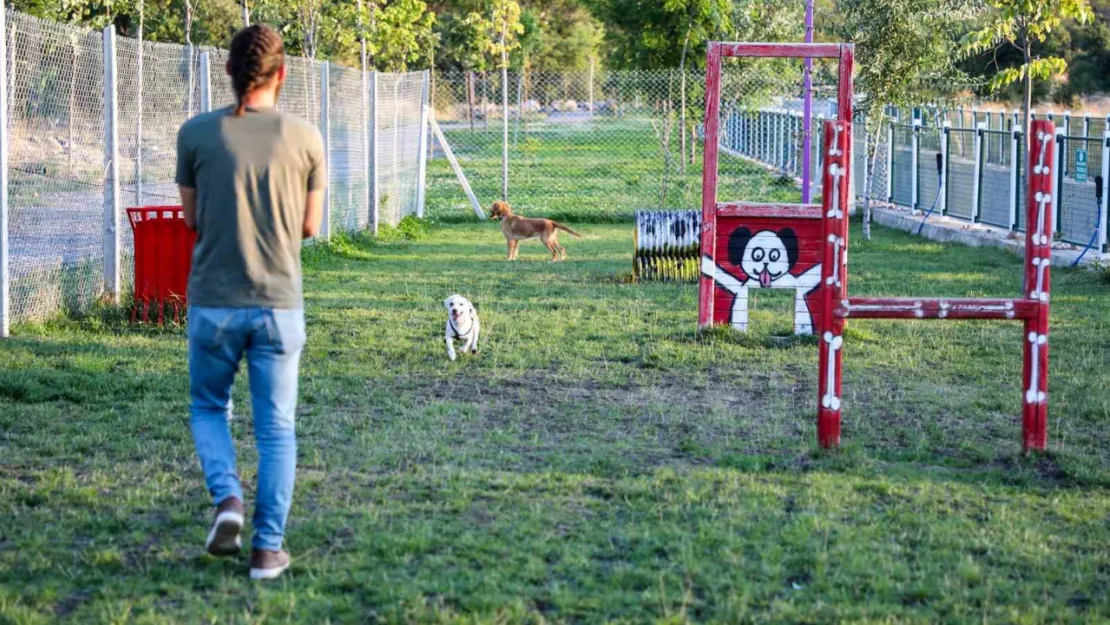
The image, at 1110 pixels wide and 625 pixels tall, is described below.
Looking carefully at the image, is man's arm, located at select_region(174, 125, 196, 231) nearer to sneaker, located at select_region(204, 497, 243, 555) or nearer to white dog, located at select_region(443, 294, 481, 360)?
sneaker, located at select_region(204, 497, 243, 555)

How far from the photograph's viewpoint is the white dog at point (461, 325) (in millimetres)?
9227

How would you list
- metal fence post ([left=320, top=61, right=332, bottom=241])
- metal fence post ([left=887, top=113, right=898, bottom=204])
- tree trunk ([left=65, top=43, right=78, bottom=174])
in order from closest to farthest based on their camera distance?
1. tree trunk ([left=65, top=43, right=78, bottom=174])
2. metal fence post ([left=320, top=61, right=332, bottom=241])
3. metal fence post ([left=887, top=113, right=898, bottom=204])

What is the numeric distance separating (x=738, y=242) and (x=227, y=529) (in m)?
6.32

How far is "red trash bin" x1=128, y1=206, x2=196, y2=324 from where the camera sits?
10453 millimetres

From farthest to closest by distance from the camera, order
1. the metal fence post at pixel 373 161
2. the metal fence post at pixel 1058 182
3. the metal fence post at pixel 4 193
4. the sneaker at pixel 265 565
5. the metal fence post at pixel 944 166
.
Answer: the metal fence post at pixel 944 166 < the metal fence post at pixel 373 161 < the metal fence post at pixel 1058 182 < the metal fence post at pixel 4 193 < the sneaker at pixel 265 565

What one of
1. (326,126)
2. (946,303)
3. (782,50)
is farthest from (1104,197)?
(946,303)

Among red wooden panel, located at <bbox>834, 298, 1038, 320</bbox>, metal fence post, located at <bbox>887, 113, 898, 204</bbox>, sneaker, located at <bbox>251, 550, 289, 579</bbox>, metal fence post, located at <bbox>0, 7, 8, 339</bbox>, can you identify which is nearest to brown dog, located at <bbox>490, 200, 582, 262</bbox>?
metal fence post, located at <bbox>0, 7, 8, 339</bbox>

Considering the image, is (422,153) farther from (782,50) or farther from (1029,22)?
(782,50)

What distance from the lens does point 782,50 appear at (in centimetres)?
983

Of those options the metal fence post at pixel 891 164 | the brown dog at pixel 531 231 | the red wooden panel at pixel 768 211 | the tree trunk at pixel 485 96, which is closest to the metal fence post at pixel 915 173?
the metal fence post at pixel 891 164

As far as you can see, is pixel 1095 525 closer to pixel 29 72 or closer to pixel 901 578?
pixel 901 578

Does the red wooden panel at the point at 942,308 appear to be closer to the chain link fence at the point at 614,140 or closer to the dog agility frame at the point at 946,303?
the dog agility frame at the point at 946,303

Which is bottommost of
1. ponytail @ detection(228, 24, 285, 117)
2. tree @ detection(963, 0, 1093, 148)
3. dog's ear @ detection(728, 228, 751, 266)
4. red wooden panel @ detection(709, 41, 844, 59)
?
dog's ear @ detection(728, 228, 751, 266)

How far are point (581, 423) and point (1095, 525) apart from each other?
111 inches
